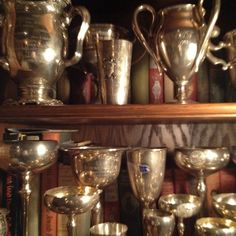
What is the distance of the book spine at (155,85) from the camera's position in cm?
74

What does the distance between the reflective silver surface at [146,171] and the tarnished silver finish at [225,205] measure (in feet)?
0.40

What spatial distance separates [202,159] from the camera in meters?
0.68

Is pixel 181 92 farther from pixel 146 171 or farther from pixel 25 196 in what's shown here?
pixel 25 196

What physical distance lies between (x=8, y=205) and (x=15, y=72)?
0.29 metres

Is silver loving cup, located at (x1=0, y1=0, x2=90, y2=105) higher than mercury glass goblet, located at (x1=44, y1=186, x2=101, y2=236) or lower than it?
higher

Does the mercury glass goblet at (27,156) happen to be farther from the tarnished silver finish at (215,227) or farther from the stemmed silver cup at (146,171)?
the tarnished silver finish at (215,227)

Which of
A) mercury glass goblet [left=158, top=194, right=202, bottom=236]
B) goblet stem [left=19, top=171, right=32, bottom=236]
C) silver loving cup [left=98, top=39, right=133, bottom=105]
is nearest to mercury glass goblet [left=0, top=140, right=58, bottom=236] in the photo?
goblet stem [left=19, top=171, right=32, bottom=236]

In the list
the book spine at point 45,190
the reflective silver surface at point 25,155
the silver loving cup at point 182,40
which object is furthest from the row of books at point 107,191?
the silver loving cup at point 182,40

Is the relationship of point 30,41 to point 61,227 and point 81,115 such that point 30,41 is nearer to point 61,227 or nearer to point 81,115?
point 81,115

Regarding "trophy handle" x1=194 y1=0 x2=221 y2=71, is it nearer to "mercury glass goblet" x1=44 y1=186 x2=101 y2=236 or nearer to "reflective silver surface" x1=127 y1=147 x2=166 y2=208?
"reflective silver surface" x1=127 y1=147 x2=166 y2=208

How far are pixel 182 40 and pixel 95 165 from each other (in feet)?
0.95

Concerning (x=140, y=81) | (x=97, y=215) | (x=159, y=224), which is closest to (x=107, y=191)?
(x=97, y=215)

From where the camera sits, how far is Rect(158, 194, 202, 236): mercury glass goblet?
0.65m

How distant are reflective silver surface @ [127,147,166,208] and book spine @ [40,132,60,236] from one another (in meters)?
0.19
